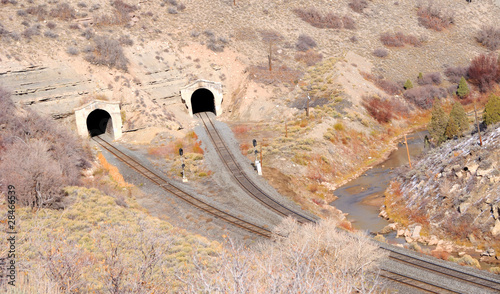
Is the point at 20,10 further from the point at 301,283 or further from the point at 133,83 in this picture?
the point at 301,283

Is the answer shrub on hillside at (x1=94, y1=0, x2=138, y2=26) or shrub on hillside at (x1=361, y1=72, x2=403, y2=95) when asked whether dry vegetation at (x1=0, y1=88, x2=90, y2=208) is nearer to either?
shrub on hillside at (x1=94, y1=0, x2=138, y2=26)

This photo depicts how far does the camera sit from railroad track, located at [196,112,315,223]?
31263 mm

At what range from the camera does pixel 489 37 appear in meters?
71.2

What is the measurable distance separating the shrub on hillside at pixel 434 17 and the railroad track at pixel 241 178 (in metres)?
41.3

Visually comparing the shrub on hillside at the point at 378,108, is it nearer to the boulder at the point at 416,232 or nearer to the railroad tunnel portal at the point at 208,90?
the railroad tunnel portal at the point at 208,90

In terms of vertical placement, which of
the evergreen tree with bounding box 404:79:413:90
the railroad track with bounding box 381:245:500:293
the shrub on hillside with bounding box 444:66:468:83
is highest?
the shrub on hillside with bounding box 444:66:468:83

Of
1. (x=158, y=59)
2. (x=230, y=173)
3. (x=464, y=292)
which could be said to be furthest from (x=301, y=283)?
(x=158, y=59)

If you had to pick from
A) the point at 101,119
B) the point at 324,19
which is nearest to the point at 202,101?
the point at 101,119

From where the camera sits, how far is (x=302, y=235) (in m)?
23.5

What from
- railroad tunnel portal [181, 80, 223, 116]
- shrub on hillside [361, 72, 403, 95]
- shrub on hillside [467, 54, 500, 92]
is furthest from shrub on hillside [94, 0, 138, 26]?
shrub on hillside [467, 54, 500, 92]

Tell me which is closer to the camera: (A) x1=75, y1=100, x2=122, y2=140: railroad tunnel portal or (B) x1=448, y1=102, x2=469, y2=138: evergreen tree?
(B) x1=448, y1=102, x2=469, y2=138: evergreen tree

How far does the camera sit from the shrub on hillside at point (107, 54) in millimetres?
51219

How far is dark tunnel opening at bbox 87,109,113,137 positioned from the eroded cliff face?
28.7 metres

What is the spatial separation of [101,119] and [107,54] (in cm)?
734
